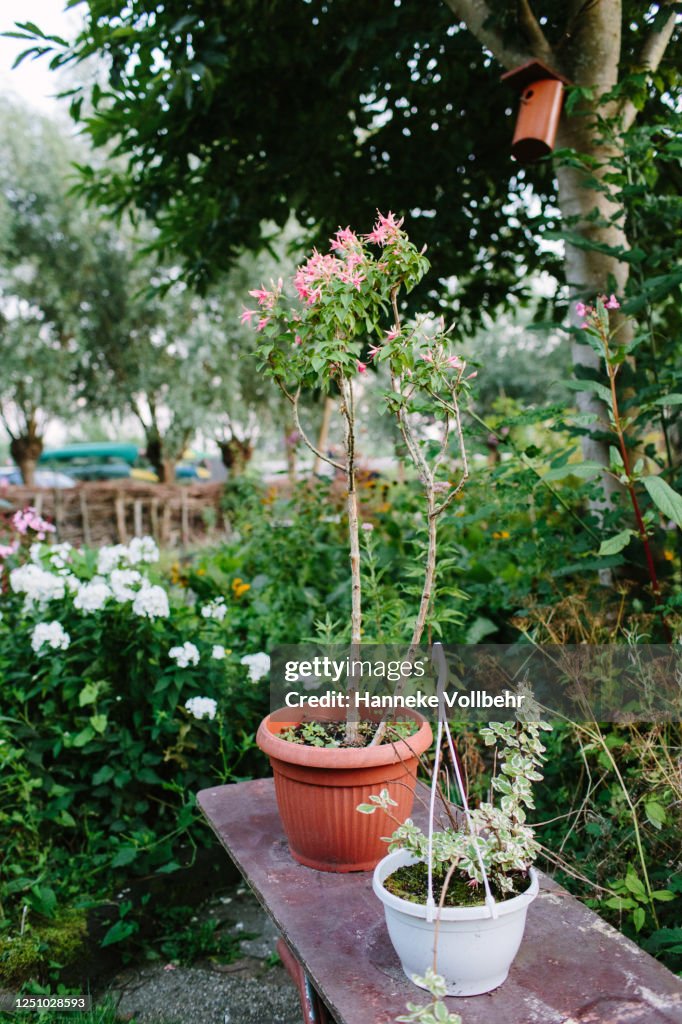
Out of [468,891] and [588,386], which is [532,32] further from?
[468,891]

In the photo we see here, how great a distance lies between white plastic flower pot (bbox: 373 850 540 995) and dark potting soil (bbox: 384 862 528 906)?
52 mm

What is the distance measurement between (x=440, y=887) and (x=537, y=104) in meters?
2.65

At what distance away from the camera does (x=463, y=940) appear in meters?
1.05

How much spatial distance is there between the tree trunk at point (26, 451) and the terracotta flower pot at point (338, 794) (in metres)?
13.7

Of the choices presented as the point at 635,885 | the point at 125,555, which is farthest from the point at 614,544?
the point at 125,555

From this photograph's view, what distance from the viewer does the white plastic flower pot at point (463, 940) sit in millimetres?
1044

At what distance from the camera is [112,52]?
122 inches

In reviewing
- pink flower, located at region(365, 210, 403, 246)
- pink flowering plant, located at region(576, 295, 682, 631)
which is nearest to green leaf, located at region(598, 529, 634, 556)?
pink flowering plant, located at region(576, 295, 682, 631)

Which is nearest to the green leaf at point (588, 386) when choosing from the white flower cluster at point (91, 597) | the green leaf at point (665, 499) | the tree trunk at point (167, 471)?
the green leaf at point (665, 499)

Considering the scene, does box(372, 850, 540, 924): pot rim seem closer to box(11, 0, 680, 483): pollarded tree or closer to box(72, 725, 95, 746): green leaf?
box(72, 725, 95, 746): green leaf

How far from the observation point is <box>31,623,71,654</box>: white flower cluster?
232 centimetres

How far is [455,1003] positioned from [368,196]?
384 centimetres

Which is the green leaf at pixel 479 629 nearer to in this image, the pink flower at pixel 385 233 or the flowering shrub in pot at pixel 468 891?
the flowering shrub in pot at pixel 468 891

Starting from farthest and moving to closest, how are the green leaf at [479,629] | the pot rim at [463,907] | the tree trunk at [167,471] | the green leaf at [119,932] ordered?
1. the tree trunk at [167,471]
2. the green leaf at [479,629]
3. the green leaf at [119,932]
4. the pot rim at [463,907]
